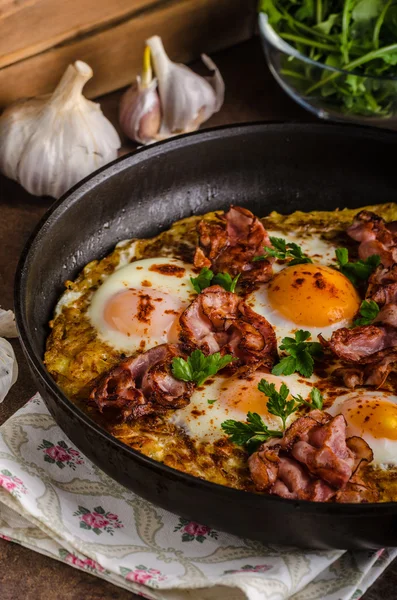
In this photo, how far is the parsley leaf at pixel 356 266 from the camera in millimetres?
3625

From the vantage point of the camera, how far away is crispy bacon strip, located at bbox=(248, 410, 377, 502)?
2.71 m

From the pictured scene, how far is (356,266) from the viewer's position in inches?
143

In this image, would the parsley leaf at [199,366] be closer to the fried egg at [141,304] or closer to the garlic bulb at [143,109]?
the fried egg at [141,304]

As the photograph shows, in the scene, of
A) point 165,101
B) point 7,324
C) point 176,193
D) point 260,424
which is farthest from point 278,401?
point 165,101

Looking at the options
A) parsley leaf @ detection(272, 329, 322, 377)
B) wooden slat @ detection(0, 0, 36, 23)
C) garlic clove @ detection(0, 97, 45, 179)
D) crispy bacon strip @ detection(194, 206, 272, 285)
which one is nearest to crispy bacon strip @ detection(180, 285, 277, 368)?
parsley leaf @ detection(272, 329, 322, 377)

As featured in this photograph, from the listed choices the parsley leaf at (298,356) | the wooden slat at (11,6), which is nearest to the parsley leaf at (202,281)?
the parsley leaf at (298,356)

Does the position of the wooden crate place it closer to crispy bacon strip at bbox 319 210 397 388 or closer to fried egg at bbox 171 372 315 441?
crispy bacon strip at bbox 319 210 397 388

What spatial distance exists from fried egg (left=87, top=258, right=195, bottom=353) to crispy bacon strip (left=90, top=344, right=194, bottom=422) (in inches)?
7.8

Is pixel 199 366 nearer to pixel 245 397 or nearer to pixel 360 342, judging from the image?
pixel 245 397

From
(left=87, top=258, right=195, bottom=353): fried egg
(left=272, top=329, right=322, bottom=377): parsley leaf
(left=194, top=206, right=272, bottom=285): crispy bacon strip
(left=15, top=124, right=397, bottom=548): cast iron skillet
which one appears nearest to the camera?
(left=15, top=124, right=397, bottom=548): cast iron skillet

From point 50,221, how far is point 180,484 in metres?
1.41

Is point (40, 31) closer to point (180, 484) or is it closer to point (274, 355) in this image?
→ point (274, 355)

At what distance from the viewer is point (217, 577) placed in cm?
269

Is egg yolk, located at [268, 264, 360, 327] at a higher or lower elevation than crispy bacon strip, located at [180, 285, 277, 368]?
lower
